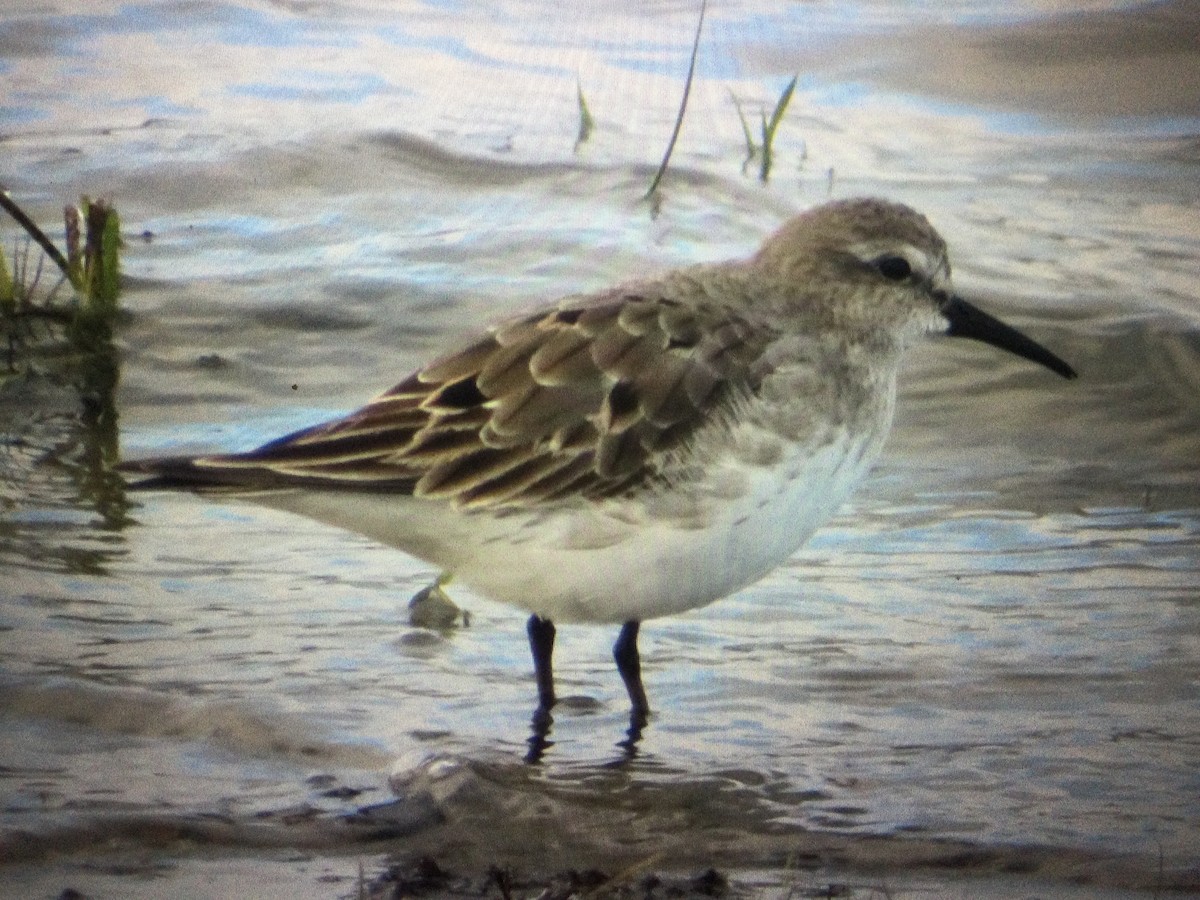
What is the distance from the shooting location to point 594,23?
14141 millimetres

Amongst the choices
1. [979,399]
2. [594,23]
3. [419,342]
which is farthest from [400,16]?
[979,399]

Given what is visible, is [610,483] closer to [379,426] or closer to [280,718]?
[379,426]

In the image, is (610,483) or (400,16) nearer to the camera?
(610,483)

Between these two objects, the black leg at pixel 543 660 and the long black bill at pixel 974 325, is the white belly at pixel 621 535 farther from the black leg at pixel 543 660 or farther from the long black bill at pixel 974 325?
the long black bill at pixel 974 325

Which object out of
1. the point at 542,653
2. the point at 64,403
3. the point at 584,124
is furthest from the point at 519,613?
the point at 584,124

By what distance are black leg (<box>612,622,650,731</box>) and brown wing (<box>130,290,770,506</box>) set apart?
650 mm

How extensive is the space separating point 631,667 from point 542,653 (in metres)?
0.28

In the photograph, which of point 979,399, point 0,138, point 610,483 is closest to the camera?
point 610,483

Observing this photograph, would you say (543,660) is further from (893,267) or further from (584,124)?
(584,124)

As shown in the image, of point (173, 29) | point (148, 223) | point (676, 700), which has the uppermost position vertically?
point (173, 29)

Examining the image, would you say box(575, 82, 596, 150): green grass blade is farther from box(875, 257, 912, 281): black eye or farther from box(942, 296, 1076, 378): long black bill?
box(875, 257, 912, 281): black eye

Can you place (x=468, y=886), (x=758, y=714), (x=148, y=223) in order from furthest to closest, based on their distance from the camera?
(x=148, y=223), (x=758, y=714), (x=468, y=886)

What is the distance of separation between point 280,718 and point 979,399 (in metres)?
4.35

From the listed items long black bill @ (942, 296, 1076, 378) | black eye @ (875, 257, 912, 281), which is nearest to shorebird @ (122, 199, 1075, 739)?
black eye @ (875, 257, 912, 281)
